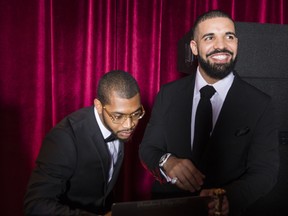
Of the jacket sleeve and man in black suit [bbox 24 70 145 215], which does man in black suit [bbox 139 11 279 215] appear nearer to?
man in black suit [bbox 24 70 145 215]

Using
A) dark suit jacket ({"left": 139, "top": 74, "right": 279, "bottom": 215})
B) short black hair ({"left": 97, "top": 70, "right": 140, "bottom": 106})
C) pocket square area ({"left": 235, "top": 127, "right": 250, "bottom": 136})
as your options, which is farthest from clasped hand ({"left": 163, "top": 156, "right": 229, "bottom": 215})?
short black hair ({"left": 97, "top": 70, "right": 140, "bottom": 106})

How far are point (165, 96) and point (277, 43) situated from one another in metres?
0.56

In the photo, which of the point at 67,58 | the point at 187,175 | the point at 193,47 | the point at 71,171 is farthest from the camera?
the point at 67,58

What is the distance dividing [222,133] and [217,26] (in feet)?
1.50

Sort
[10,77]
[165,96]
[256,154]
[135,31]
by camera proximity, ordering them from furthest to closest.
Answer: [135,31] < [10,77] < [165,96] < [256,154]

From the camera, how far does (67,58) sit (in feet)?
8.75

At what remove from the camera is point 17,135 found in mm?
2611

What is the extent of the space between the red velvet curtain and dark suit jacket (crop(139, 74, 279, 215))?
4.46 feet

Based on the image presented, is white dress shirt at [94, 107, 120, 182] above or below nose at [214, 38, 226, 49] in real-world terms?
below

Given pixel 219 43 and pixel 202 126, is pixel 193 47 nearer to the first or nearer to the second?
pixel 219 43

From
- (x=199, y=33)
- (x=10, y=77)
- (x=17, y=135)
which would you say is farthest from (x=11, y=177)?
(x=199, y=33)

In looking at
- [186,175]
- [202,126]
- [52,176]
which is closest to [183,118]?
[202,126]

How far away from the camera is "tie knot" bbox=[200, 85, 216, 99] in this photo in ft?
4.83

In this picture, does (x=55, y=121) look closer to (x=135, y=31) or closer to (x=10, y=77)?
(x=10, y=77)
